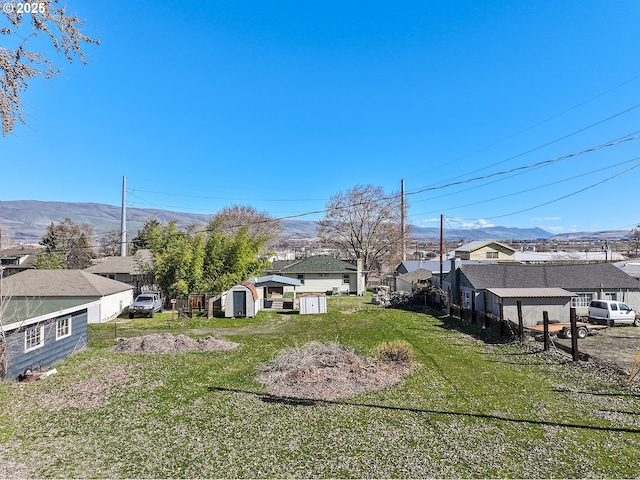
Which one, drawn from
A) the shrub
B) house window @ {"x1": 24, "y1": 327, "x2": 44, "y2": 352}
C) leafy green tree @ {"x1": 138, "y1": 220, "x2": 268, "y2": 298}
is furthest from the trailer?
house window @ {"x1": 24, "y1": 327, "x2": 44, "y2": 352}

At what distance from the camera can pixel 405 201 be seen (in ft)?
177

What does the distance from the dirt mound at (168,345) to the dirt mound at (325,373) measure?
474 cm

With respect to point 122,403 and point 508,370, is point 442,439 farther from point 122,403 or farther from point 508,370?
point 122,403

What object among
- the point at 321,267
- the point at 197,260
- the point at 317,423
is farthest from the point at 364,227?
the point at 317,423

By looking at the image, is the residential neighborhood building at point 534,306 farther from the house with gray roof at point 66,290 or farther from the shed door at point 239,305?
the house with gray roof at point 66,290

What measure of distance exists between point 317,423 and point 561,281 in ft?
80.9

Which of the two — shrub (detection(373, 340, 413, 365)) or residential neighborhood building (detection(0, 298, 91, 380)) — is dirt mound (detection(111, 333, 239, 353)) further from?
shrub (detection(373, 340, 413, 365))

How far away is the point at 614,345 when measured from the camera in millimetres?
18891

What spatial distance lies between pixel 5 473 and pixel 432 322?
24.0 metres

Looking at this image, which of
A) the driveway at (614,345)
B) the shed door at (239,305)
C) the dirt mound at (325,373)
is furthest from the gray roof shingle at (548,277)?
the shed door at (239,305)

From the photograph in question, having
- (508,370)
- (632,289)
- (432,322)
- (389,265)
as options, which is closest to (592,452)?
(508,370)

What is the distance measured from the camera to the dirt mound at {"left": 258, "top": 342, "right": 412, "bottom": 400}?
12156 millimetres

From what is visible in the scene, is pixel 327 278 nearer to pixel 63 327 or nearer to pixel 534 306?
pixel 534 306

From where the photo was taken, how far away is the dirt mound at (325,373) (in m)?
12.2
